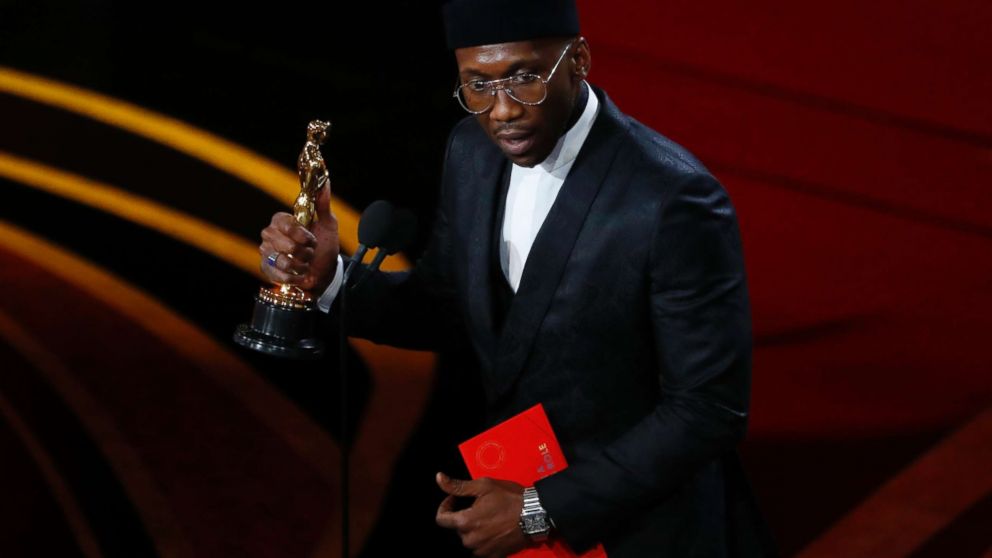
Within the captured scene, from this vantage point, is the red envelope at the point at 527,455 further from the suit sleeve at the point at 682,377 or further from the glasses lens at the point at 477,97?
the glasses lens at the point at 477,97

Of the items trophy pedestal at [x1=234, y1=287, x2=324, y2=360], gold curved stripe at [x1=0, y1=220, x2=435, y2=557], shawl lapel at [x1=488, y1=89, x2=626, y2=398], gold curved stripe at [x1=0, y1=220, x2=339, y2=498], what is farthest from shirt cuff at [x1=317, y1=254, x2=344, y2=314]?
gold curved stripe at [x1=0, y1=220, x2=339, y2=498]

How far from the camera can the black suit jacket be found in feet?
4.99

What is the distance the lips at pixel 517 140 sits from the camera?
1582 millimetres

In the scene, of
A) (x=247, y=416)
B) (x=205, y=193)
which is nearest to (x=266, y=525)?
(x=247, y=416)

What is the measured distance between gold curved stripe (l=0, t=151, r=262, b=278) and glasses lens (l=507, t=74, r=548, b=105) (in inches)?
96.6

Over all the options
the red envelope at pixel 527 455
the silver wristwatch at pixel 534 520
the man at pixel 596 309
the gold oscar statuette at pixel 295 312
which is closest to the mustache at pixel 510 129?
the man at pixel 596 309

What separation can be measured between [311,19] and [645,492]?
3779mm

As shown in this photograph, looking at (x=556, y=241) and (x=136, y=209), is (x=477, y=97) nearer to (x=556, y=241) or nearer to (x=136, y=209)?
(x=556, y=241)

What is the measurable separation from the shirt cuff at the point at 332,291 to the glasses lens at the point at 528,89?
14.9 inches

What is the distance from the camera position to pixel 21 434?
3076 mm

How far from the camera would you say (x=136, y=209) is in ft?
14.3

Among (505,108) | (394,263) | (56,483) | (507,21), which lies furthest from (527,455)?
(394,263)

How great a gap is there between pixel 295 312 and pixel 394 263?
2066 millimetres

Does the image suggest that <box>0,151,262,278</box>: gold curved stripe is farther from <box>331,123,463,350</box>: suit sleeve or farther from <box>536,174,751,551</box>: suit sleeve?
<box>536,174,751,551</box>: suit sleeve
